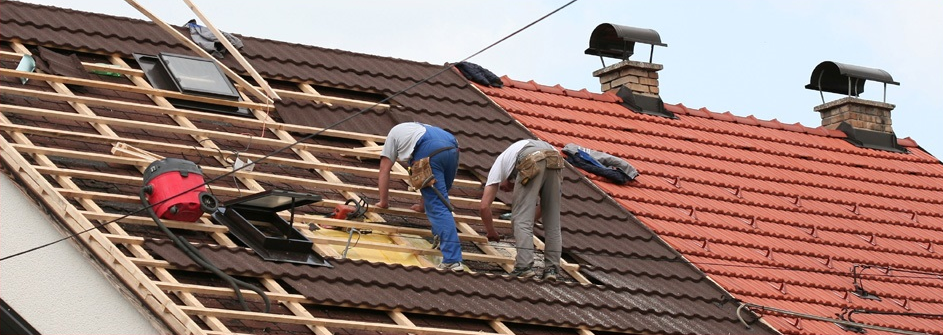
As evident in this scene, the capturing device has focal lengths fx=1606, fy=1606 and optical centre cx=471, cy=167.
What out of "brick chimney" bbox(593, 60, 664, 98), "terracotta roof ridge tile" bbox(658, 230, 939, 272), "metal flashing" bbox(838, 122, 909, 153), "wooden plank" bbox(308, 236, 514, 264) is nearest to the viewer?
"wooden plank" bbox(308, 236, 514, 264)

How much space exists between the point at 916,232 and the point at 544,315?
5.36m

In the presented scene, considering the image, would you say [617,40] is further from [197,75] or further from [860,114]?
[197,75]

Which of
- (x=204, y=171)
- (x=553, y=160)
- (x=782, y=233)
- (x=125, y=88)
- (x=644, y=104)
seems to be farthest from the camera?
(x=644, y=104)

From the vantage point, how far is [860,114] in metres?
16.8

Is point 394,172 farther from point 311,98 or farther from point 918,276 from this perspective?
point 918,276

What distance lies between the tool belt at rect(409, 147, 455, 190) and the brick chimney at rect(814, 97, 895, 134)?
736cm

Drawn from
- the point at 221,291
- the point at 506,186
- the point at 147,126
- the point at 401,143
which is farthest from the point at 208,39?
the point at 221,291

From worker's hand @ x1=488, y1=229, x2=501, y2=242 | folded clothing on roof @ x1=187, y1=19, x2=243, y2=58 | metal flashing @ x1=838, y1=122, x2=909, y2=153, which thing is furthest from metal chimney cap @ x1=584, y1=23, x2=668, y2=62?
worker's hand @ x1=488, y1=229, x2=501, y2=242

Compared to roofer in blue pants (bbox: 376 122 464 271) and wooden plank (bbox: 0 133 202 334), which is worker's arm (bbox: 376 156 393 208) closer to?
roofer in blue pants (bbox: 376 122 464 271)

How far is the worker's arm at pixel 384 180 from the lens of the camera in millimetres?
10539

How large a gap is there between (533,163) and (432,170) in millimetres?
691

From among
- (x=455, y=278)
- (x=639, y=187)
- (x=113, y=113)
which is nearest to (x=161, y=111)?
(x=113, y=113)

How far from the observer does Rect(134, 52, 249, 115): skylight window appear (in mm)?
11336

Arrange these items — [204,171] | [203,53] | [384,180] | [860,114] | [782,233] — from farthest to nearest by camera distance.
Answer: [860,114] < [782,233] < [203,53] < [384,180] < [204,171]
